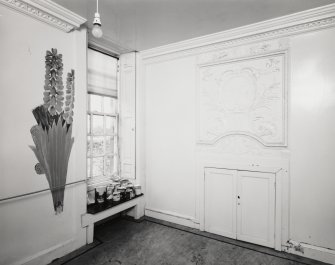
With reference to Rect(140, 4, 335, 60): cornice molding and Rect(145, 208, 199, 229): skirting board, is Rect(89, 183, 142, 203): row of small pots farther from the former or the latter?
Rect(140, 4, 335, 60): cornice molding

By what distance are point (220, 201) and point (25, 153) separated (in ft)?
9.22

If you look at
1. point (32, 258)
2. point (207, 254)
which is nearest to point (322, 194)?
point (207, 254)

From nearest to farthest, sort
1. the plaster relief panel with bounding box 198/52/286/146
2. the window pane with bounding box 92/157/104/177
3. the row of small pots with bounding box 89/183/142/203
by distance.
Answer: the plaster relief panel with bounding box 198/52/286/146
the row of small pots with bounding box 89/183/142/203
the window pane with bounding box 92/157/104/177

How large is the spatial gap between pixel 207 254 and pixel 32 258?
2.17 m

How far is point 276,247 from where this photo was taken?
308 centimetres

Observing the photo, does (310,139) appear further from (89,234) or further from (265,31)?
(89,234)

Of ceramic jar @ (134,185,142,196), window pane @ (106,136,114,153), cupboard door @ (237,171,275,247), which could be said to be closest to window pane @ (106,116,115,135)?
window pane @ (106,136,114,153)

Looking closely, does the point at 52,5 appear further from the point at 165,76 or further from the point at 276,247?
the point at 276,247

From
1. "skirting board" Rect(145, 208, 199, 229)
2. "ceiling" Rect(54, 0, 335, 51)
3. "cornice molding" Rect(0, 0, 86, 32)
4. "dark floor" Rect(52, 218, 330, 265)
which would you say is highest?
"ceiling" Rect(54, 0, 335, 51)

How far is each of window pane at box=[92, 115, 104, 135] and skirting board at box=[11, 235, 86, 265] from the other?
1.78m

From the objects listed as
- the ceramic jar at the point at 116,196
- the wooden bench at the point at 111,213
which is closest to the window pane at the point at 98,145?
the ceramic jar at the point at 116,196

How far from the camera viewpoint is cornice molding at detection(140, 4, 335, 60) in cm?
283

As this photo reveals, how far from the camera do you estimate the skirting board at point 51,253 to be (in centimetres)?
259

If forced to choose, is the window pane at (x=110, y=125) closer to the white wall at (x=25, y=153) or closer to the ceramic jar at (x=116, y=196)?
the ceramic jar at (x=116, y=196)
